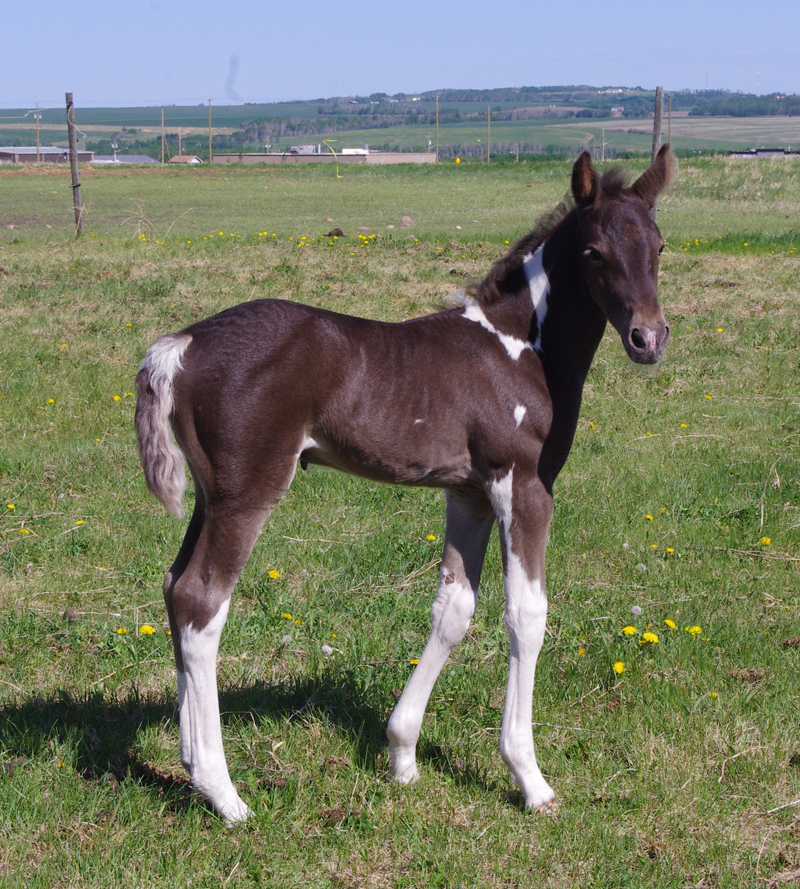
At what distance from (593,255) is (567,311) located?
26 centimetres

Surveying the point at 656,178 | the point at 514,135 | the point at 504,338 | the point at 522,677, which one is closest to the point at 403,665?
the point at 522,677

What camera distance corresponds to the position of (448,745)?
12.1 feet

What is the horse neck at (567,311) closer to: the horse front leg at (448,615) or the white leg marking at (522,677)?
the horse front leg at (448,615)

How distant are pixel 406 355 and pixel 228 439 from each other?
2.35 feet

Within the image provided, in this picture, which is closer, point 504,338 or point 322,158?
point 504,338

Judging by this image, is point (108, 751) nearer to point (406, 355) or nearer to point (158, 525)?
point (406, 355)

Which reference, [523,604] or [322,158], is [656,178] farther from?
[322,158]

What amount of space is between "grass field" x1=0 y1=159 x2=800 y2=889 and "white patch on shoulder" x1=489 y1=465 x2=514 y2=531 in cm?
104

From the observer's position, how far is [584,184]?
10.7 feet

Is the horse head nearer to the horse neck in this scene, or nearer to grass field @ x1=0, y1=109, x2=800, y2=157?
the horse neck

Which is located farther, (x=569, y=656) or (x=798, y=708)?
(x=569, y=656)

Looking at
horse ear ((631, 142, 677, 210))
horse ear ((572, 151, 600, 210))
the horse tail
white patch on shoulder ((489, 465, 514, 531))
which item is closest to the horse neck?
horse ear ((572, 151, 600, 210))

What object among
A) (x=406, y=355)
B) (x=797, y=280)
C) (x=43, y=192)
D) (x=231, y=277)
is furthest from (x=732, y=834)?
(x=43, y=192)

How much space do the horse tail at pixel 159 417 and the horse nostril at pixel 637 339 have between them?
1.52 meters
